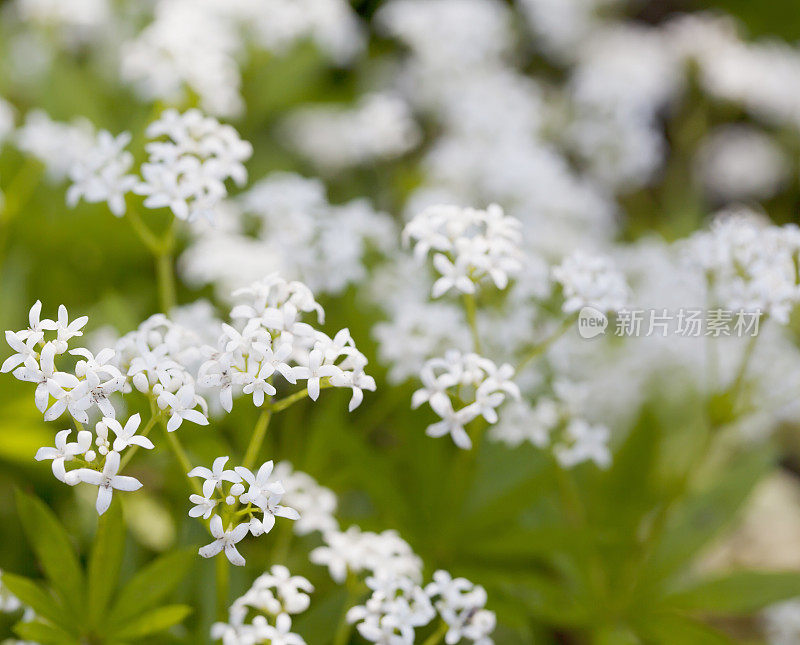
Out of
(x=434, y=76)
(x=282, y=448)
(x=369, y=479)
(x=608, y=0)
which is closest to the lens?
(x=369, y=479)

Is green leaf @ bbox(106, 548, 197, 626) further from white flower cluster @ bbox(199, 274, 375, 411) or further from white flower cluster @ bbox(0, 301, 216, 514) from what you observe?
white flower cluster @ bbox(199, 274, 375, 411)

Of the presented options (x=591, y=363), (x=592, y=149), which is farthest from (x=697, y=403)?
(x=592, y=149)

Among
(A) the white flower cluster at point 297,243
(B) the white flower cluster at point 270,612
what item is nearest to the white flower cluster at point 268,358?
(B) the white flower cluster at point 270,612

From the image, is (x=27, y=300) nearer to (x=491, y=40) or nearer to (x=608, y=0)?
(x=491, y=40)

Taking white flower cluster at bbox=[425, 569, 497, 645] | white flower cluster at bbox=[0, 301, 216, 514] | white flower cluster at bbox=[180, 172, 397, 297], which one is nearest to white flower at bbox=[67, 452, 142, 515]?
white flower cluster at bbox=[0, 301, 216, 514]

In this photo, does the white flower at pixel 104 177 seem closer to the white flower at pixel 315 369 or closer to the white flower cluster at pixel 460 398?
the white flower at pixel 315 369

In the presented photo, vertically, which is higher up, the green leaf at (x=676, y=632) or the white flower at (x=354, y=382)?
the white flower at (x=354, y=382)
